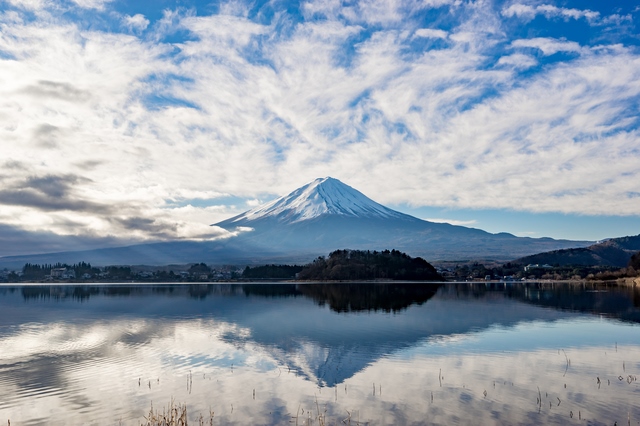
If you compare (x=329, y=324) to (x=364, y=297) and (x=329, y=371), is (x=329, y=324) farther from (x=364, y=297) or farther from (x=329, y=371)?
(x=364, y=297)

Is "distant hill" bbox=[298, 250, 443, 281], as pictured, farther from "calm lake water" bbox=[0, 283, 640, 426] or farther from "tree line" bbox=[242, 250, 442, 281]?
"calm lake water" bbox=[0, 283, 640, 426]

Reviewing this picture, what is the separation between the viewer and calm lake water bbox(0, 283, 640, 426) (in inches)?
506

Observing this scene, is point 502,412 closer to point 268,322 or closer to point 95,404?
point 95,404

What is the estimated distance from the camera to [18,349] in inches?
896

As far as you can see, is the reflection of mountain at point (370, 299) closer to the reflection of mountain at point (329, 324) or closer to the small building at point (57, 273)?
the reflection of mountain at point (329, 324)

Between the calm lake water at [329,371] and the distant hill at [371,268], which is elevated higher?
the distant hill at [371,268]

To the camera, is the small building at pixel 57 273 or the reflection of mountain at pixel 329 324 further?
the small building at pixel 57 273

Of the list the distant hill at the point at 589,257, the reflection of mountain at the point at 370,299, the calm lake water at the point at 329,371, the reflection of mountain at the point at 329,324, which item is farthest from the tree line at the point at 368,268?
the calm lake water at the point at 329,371

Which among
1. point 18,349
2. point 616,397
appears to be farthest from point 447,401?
point 18,349

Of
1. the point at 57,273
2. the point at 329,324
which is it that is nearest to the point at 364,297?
the point at 329,324

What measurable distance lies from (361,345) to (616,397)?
11113 millimetres

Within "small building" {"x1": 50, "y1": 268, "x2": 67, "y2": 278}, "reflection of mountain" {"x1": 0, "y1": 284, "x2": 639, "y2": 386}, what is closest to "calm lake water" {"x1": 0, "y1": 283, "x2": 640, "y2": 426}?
"reflection of mountain" {"x1": 0, "y1": 284, "x2": 639, "y2": 386}

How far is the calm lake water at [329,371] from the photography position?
42.2ft

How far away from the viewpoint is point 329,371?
58.4ft
